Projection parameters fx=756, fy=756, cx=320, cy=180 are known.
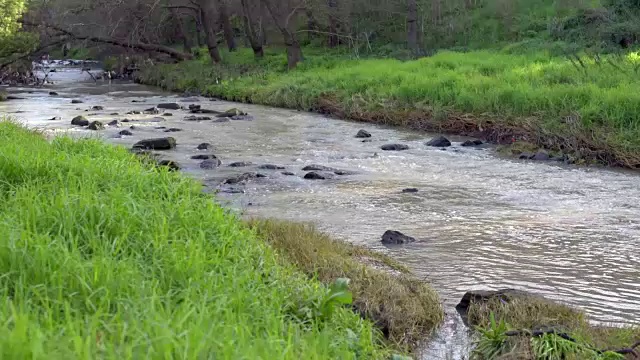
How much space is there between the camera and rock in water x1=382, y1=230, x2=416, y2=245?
823cm

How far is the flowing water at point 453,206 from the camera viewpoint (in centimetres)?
707

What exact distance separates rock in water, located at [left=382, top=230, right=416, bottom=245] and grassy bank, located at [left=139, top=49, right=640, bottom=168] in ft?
20.7

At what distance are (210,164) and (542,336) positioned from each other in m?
8.74

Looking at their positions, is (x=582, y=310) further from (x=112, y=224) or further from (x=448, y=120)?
(x=448, y=120)

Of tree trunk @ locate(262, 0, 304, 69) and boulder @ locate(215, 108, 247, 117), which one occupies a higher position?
tree trunk @ locate(262, 0, 304, 69)

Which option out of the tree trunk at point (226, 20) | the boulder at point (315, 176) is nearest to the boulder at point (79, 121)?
the boulder at point (315, 176)

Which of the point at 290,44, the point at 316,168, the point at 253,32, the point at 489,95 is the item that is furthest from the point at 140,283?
the point at 253,32

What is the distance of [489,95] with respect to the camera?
1706cm

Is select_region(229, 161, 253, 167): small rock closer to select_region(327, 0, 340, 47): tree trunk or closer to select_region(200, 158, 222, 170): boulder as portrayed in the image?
select_region(200, 158, 222, 170): boulder

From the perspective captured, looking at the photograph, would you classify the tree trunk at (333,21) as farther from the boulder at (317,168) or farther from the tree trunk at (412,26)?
the boulder at (317,168)

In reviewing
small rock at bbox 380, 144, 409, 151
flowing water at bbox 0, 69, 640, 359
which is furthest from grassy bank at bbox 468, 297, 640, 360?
small rock at bbox 380, 144, 409, 151

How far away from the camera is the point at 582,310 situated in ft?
20.3

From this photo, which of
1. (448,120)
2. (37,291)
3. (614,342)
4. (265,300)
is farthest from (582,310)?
(448,120)

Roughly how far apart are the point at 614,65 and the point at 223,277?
1506 cm
